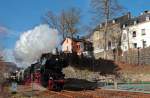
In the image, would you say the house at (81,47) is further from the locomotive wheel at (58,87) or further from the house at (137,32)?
the locomotive wheel at (58,87)

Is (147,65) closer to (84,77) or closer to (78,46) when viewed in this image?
(84,77)

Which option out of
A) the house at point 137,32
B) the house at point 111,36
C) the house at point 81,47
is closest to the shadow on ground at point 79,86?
the house at point 111,36

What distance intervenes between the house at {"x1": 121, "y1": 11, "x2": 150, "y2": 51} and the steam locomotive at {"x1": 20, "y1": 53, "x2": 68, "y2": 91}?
54.8 meters

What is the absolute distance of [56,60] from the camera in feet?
139

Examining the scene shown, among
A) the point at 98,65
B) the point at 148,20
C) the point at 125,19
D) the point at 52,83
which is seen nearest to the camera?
the point at 52,83

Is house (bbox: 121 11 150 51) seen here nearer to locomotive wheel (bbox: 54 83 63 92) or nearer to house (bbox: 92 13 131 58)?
house (bbox: 92 13 131 58)

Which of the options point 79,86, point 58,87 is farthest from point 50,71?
point 79,86

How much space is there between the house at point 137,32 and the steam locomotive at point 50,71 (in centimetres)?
5484

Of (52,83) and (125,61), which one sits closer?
(52,83)

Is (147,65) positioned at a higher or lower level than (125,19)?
lower

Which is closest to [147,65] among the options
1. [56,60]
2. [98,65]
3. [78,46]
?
[98,65]

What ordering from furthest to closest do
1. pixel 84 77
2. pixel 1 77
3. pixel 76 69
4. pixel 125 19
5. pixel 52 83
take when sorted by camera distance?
pixel 125 19, pixel 76 69, pixel 84 77, pixel 52 83, pixel 1 77

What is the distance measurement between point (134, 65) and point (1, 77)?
169 feet

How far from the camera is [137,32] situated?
99688mm
